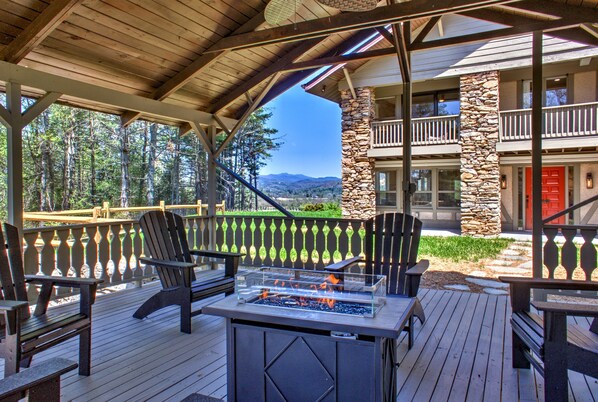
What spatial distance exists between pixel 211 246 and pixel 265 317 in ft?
14.0

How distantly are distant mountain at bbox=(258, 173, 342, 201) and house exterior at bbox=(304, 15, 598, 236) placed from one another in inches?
200

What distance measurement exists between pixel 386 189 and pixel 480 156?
10.5 ft

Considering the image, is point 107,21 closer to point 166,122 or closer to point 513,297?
point 166,122

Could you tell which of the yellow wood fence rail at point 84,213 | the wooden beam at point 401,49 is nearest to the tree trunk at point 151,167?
the yellow wood fence rail at point 84,213

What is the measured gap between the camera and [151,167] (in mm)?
16641

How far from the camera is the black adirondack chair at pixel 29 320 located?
200 centimetres

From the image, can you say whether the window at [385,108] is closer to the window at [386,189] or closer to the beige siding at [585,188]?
the window at [386,189]

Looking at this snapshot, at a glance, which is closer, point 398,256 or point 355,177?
point 398,256

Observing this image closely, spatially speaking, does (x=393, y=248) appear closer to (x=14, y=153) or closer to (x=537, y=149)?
(x=537, y=149)

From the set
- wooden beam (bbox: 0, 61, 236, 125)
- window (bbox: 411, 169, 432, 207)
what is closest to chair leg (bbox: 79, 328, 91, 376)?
wooden beam (bbox: 0, 61, 236, 125)

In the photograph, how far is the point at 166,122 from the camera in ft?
19.1

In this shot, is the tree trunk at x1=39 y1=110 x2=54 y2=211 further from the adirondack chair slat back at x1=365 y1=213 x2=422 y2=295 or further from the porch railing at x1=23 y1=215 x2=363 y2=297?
the adirondack chair slat back at x1=365 y1=213 x2=422 y2=295

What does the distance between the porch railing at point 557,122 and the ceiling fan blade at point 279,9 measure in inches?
334

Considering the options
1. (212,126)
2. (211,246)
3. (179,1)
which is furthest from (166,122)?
(179,1)
